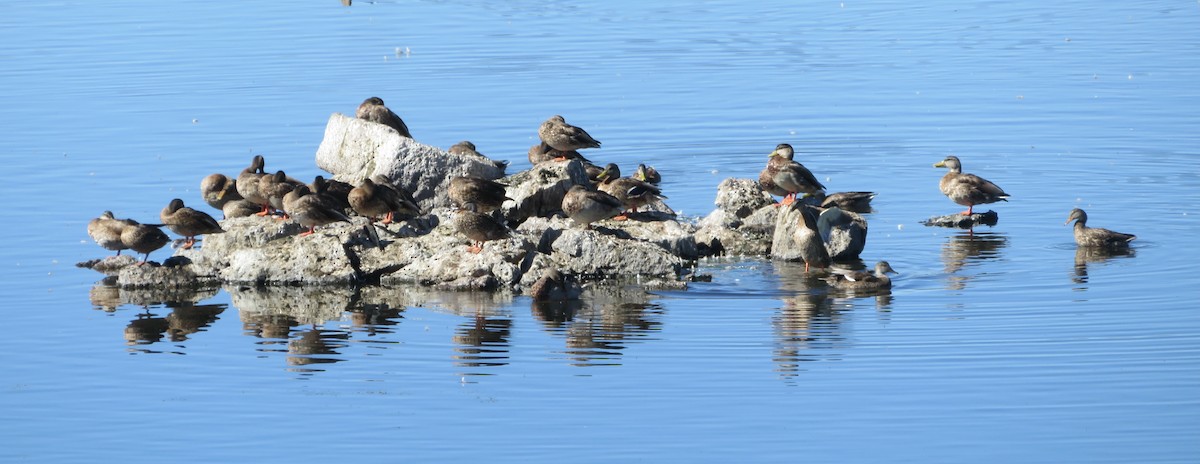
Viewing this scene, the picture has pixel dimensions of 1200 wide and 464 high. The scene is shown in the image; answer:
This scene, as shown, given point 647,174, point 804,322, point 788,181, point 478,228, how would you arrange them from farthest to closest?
point 647,174, point 788,181, point 478,228, point 804,322

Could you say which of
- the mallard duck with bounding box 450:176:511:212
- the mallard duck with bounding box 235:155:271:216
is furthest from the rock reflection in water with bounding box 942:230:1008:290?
the mallard duck with bounding box 235:155:271:216

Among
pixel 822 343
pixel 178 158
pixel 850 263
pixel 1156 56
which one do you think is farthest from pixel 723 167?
pixel 1156 56

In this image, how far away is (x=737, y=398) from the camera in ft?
41.3

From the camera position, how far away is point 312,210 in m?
17.5

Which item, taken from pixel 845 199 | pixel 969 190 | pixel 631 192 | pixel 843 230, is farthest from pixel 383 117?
pixel 969 190

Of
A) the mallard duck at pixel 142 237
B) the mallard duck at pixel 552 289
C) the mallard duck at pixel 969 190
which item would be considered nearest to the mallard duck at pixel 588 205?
the mallard duck at pixel 552 289

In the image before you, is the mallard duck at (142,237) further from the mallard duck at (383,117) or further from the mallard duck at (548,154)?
the mallard duck at (548,154)

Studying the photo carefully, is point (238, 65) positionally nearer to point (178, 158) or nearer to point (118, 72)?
point (118, 72)

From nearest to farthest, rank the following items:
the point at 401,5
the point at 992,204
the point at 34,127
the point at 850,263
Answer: the point at 850,263, the point at 992,204, the point at 34,127, the point at 401,5

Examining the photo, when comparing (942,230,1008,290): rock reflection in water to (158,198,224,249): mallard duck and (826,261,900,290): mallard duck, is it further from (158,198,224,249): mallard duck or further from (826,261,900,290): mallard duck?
(158,198,224,249): mallard duck

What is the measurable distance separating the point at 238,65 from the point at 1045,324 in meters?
23.4

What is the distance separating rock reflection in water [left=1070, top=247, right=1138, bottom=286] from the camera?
1770 cm

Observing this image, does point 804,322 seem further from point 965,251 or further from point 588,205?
point 965,251

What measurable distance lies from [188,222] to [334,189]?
1.67m
